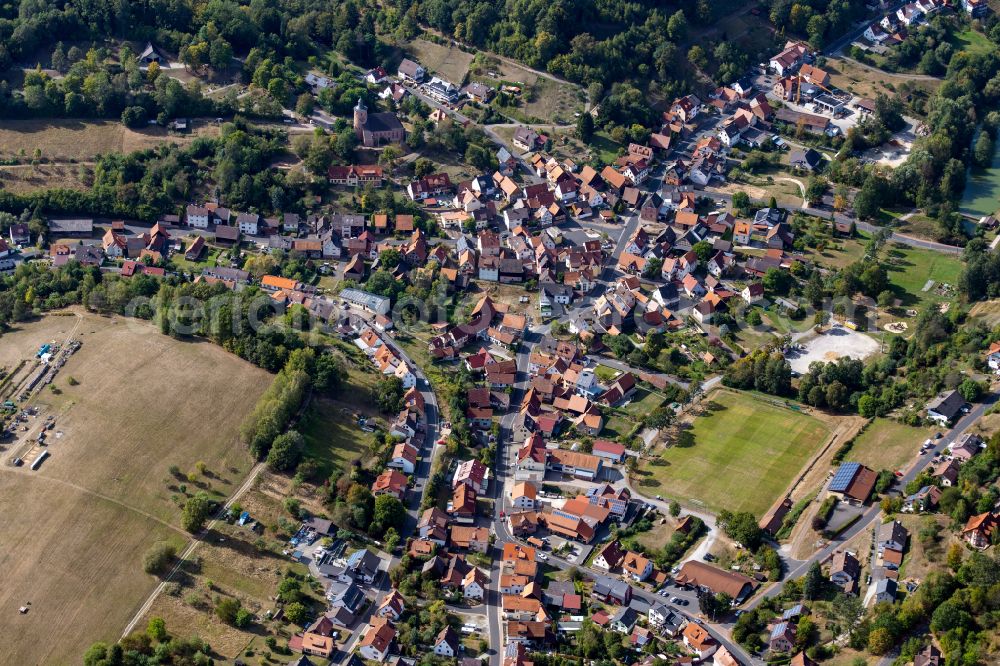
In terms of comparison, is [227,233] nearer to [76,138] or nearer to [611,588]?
[76,138]

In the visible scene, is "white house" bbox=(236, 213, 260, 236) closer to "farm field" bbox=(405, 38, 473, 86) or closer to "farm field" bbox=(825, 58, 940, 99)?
"farm field" bbox=(405, 38, 473, 86)

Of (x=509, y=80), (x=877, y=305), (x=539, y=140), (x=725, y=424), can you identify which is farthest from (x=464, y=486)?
(x=509, y=80)

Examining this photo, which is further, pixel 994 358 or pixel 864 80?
pixel 864 80

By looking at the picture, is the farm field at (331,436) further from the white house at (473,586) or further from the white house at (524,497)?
the white house at (473,586)

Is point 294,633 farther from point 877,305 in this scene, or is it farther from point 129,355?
point 877,305

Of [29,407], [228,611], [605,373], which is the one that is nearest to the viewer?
[228,611]

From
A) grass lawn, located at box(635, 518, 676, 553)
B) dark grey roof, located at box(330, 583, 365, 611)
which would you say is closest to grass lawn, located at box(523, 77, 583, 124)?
grass lawn, located at box(635, 518, 676, 553)

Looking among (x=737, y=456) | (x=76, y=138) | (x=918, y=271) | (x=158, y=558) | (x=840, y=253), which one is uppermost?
(x=918, y=271)

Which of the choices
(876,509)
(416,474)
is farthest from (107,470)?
(876,509)
